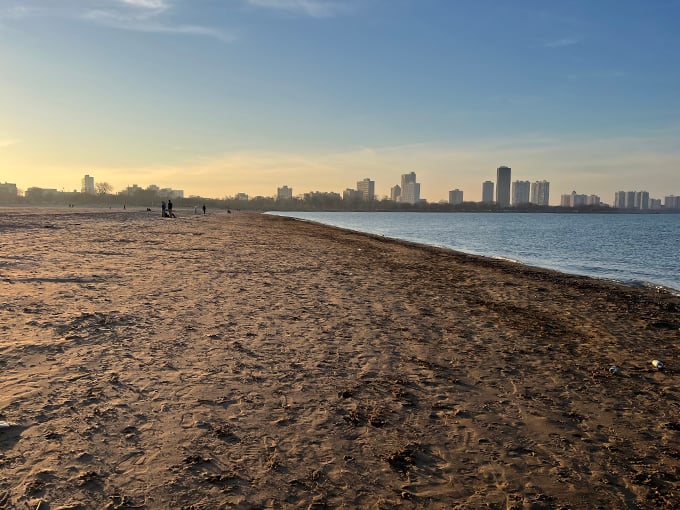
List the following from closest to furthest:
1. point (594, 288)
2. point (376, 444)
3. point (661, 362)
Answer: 1. point (376, 444)
2. point (661, 362)
3. point (594, 288)

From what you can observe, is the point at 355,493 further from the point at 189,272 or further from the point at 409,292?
the point at 189,272

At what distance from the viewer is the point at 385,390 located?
568cm

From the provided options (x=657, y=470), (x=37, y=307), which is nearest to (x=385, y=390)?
(x=657, y=470)

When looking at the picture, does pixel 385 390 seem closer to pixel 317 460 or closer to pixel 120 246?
pixel 317 460

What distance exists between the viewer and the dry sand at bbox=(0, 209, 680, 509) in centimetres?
362

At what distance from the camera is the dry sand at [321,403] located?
362 centimetres

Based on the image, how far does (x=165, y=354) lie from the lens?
6.50 m

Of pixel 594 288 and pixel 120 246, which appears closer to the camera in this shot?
pixel 594 288

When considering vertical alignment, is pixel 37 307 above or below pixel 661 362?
above

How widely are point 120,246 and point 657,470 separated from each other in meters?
21.1

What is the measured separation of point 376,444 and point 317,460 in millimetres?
639

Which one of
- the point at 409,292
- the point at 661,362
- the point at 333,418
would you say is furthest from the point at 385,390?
the point at 409,292

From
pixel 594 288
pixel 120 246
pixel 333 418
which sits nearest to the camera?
pixel 333 418

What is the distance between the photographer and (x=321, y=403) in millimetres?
5207
